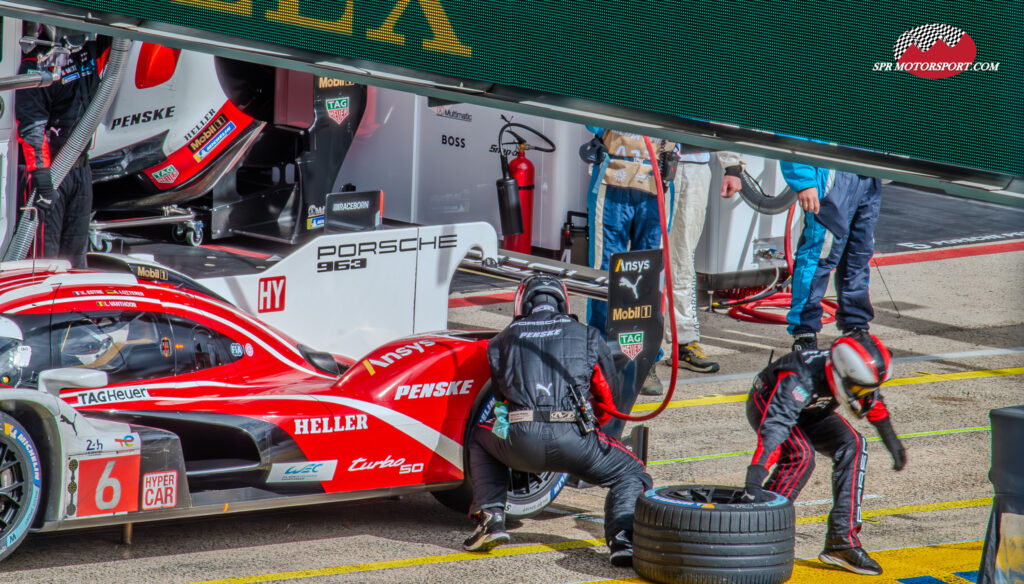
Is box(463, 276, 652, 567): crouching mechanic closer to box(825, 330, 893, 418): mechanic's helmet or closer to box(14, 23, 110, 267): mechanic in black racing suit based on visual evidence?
box(825, 330, 893, 418): mechanic's helmet

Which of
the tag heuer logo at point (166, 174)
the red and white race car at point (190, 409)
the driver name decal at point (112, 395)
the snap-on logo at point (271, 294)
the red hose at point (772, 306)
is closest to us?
the red and white race car at point (190, 409)

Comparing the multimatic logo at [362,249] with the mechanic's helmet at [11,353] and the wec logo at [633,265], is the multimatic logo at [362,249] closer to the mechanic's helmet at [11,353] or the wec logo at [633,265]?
the wec logo at [633,265]

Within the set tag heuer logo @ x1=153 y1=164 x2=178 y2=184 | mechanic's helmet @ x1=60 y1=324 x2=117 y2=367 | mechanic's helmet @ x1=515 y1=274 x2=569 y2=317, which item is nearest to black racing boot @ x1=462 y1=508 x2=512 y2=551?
mechanic's helmet @ x1=515 y1=274 x2=569 y2=317

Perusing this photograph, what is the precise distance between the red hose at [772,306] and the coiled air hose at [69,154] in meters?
5.55

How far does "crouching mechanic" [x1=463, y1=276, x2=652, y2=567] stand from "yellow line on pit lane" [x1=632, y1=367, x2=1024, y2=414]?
2.53 meters

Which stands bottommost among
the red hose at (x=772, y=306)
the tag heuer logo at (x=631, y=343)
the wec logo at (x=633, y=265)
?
the red hose at (x=772, y=306)

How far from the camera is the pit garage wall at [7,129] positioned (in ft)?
29.4

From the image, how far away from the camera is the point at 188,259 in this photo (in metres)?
12.9

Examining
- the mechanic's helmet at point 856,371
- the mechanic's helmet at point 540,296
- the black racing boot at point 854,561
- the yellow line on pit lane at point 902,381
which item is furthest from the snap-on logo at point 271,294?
the black racing boot at point 854,561

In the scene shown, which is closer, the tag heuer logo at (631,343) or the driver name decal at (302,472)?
the driver name decal at (302,472)

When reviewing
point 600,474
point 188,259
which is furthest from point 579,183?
point 600,474

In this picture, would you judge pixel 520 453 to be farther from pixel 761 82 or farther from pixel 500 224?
pixel 500 224

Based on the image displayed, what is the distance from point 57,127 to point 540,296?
13.7 ft

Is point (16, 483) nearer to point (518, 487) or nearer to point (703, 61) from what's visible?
point (518, 487)
